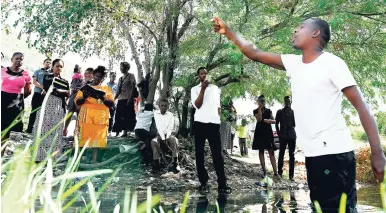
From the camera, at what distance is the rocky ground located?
35.0ft

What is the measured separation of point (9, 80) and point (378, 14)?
22.8ft

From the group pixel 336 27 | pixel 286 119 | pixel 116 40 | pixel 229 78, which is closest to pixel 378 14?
pixel 336 27

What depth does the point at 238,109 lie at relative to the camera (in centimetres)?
1628

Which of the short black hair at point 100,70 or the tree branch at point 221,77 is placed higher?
the tree branch at point 221,77

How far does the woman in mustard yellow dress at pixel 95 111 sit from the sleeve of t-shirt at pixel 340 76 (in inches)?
233

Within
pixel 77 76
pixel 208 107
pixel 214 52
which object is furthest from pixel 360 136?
pixel 208 107

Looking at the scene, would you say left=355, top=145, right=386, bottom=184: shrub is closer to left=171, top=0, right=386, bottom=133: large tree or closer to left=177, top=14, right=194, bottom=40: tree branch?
left=171, top=0, right=386, bottom=133: large tree

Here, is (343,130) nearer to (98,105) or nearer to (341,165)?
(341,165)

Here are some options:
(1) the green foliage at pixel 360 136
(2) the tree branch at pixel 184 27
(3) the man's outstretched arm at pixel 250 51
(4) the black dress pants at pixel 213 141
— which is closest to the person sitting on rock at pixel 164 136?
(4) the black dress pants at pixel 213 141

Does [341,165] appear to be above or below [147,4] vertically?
below

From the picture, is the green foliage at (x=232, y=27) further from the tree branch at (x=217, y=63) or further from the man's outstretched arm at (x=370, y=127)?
the man's outstretched arm at (x=370, y=127)

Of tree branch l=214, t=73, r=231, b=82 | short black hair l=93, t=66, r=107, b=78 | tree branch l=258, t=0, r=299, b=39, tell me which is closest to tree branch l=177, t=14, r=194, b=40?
tree branch l=214, t=73, r=231, b=82

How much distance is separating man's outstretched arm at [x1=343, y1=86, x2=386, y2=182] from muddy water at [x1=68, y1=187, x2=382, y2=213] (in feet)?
12.0

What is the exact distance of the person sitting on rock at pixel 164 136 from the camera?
1146 centimetres
